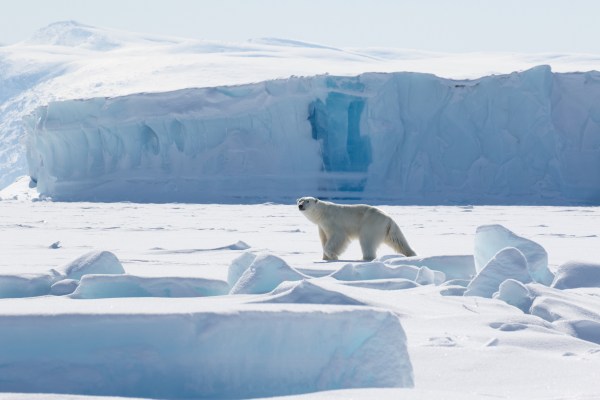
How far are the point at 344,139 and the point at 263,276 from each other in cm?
1321

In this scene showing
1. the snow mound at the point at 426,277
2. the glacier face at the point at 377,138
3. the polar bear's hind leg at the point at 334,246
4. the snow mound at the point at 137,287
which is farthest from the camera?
the glacier face at the point at 377,138

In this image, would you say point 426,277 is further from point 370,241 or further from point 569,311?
point 370,241

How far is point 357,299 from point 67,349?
4.18 feet

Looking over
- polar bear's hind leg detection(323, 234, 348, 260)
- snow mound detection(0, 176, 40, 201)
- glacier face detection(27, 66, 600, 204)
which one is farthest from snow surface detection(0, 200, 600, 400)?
snow mound detection(0, 176, 40, 201)

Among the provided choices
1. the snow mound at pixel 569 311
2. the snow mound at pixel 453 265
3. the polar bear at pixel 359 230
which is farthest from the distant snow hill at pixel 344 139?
the snow mound at pixel 569 311

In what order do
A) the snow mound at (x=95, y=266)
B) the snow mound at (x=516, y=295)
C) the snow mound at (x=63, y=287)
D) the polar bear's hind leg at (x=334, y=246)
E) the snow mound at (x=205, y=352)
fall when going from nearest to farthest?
the snow mound at (x=205, y=352) → the snow mound at (x=516, y=295) → the snow mound at (x=63, y=287) → the snow mound at (x=95, y=266) → the polar bear's hind leg at (x=334, y=246)

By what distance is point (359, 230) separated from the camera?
631 centimetres

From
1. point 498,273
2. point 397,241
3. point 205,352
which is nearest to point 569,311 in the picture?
point 498,273

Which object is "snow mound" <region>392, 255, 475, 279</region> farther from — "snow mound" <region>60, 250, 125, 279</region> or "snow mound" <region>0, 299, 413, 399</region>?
"snow mound" <region>0, 299, 413, 399</region>

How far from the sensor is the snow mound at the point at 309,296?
2.87 metres

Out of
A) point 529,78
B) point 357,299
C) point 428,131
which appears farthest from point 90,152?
point 357,299

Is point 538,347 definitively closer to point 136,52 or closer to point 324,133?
point 324,133

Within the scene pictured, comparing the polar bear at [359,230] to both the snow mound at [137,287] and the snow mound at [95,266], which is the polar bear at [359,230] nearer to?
the snow mound at [95,266]

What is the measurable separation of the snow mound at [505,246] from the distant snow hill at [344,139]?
11303mm
